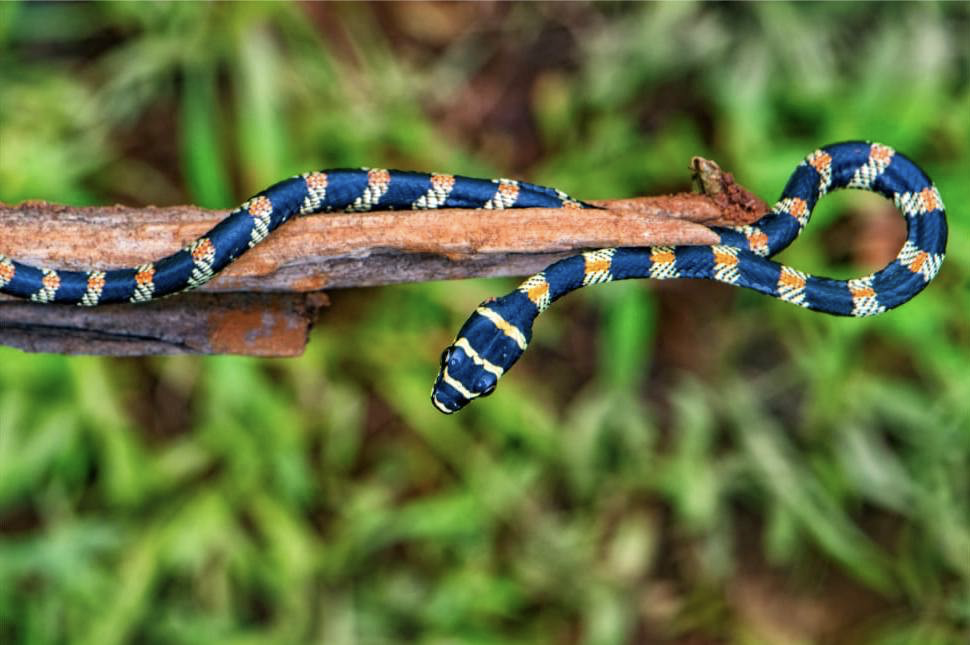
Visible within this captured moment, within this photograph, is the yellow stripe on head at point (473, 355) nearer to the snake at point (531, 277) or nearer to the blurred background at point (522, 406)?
the snake at point (531, 277)

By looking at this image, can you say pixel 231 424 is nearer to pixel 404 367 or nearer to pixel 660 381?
pixel 404 367

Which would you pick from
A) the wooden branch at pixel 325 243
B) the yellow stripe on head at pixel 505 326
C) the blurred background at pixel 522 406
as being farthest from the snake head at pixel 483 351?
the blurred background at pixel 522 406

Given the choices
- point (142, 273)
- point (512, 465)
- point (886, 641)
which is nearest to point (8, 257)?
point (142, 273)

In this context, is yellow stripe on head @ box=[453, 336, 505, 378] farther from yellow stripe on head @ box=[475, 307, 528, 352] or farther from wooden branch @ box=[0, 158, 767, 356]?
wooden branch @ box=[0, 158, 767, 356]

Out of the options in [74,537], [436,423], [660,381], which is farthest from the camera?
[660,381]

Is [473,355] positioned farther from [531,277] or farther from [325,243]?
[325,243]

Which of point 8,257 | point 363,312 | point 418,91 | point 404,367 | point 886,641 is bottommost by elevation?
point 886,641

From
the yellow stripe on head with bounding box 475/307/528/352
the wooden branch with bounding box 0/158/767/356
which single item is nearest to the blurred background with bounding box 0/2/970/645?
the wooden branch with bounding box 0/158/767/356

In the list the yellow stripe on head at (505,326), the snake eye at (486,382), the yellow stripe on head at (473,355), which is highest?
the yellow stripe on head at (505,326)

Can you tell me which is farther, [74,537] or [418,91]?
[418,91]
